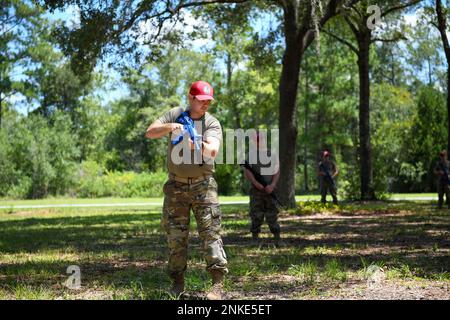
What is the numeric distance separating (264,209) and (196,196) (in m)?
4.71

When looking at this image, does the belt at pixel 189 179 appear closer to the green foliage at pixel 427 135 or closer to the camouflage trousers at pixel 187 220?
the camouflage trousers at pixel 187 220

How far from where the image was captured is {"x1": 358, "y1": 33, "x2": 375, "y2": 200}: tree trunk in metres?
25.0

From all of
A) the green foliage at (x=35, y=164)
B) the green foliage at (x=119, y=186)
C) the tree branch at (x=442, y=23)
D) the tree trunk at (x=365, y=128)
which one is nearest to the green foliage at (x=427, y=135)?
the tree trunk at (x=365, y=128)

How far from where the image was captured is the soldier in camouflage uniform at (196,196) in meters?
5.63

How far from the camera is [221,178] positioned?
44.0 meters

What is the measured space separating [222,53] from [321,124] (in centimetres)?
1165

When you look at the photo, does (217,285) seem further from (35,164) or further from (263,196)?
(35,164)

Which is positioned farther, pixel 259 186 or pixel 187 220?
pixel 259 186

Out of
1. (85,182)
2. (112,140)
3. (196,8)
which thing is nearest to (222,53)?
(85,182)

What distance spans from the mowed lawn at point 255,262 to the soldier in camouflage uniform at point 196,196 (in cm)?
35

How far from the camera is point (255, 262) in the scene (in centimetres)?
815

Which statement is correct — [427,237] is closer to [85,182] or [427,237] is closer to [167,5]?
[167,5]

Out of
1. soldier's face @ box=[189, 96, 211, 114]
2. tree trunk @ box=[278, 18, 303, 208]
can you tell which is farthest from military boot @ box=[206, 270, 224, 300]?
tree trunk @ box=[278, 18, 303, 208]

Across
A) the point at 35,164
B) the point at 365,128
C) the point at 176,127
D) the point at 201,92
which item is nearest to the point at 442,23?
the point at 365,128
